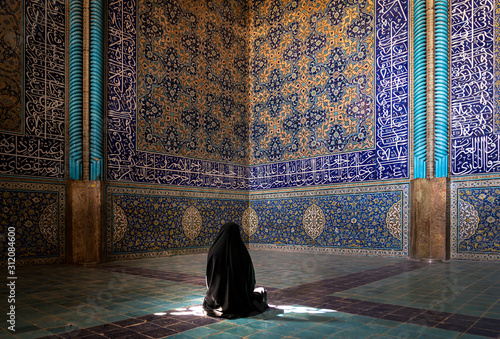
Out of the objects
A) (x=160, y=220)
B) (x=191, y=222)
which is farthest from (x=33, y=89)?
(x=191, y=222)

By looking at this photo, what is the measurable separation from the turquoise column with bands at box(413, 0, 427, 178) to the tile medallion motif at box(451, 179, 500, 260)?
2.08 ft

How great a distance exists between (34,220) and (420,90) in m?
6.28

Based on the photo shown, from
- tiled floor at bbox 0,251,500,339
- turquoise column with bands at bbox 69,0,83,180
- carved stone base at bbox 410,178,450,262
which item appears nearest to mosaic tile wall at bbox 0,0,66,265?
turquoise column with bands at bbox 69,0,83,180

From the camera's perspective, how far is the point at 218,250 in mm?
2967

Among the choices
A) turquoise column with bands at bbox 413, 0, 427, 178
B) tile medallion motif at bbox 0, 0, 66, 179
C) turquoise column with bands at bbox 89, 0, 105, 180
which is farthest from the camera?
turquoise column with bands at bbox 413, 0, 427, 178

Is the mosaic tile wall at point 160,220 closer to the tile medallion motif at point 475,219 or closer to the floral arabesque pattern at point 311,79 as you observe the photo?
the floral arabesque pattern at point 311,79

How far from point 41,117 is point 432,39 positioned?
246 inches

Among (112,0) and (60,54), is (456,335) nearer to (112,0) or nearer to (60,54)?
(60,54)

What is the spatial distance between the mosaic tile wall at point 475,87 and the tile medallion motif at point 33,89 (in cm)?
626

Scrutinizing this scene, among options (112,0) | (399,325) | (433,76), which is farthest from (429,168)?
(112,0)

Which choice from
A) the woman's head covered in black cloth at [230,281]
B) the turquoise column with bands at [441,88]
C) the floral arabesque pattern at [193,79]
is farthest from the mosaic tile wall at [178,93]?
the turquoise column with bands at [441,88]

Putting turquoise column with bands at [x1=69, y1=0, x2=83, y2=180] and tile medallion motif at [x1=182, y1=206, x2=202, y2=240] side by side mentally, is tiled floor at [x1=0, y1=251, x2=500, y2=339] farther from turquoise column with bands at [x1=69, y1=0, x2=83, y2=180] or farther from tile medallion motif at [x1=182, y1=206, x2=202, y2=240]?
tile medallion motif at [x1=182, y1=206, x2=202, y2=240]

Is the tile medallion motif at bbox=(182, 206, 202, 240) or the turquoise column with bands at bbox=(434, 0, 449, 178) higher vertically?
the turquoise column with bands at bbox=(434, 0, 449, 178)

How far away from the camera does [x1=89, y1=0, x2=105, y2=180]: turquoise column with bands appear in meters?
6.06
